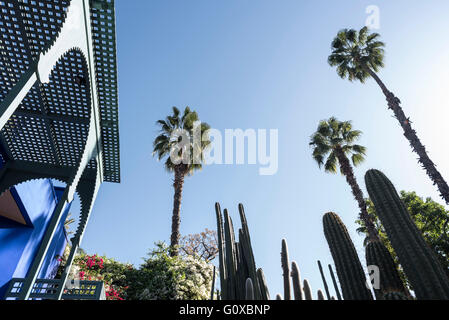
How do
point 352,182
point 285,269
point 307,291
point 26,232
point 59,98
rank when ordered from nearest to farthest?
1. point 307,291
2. point 285,269
3. point 59,98
4. point 26,232
5. point 352,182

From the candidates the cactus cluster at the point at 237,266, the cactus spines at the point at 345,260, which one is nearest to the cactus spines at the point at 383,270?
the cactus spines at the point at 345,260

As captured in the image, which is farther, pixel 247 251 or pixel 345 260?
pixel 345 260

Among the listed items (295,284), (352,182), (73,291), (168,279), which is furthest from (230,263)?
(352,182)

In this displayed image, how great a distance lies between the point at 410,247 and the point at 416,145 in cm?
779

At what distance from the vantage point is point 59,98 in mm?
5562

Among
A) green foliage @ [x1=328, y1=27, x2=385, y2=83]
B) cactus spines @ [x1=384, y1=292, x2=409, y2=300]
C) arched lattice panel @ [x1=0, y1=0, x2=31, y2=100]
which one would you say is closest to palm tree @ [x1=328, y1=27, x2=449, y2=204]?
green foliage @ [x1=328, y1=27, x2=385, y2=83]

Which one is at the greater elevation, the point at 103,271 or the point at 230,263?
the point at 103,271

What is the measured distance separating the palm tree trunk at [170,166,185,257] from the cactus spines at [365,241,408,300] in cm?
738

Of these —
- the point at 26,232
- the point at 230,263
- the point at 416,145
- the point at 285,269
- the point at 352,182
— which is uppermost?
the point at 352,182

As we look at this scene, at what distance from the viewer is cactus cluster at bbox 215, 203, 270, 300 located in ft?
9.13

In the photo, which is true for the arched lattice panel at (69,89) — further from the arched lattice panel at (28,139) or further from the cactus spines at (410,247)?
the cactus spines at (410,247)

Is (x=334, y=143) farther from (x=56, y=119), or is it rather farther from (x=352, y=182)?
(x=56, y=119)
